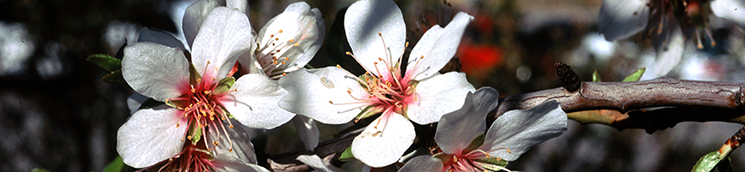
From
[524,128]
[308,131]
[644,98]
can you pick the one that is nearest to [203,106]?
[308,131]

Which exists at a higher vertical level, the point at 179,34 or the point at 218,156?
the point at 218,156

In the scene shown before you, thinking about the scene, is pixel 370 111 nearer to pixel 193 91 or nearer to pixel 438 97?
pixel 438 97

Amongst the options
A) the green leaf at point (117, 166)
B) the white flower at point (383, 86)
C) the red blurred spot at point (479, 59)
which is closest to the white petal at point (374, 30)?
the white flower at point (383, 86)

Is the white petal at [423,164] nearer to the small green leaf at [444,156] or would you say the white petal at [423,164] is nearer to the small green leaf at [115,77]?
the small green leaf at [444,156]

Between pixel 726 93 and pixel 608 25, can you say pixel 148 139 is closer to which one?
pixel 726 93

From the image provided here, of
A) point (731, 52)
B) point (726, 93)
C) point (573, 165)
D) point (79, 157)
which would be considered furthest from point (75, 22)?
point (731, 52)

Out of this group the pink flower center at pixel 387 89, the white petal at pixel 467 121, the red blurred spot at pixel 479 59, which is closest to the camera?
the white petal at pixel 467 121
